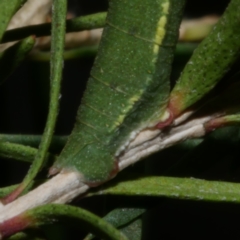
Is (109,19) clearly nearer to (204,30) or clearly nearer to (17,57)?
(17,57)

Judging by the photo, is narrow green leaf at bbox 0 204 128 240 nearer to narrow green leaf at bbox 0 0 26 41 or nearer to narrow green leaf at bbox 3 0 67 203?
narrow green leaf at bbox 3 0 67 203

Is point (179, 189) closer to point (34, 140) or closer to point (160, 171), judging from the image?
point (34, 140)

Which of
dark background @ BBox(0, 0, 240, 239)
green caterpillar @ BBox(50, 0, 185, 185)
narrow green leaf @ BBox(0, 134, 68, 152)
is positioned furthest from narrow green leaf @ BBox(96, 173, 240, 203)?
dark background @ BBox(0, 0, 240, 239)

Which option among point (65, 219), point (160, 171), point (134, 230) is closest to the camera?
point (65, 219)

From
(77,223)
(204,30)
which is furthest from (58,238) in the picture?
(77,223)

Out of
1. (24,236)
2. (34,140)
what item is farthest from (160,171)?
(24,236)

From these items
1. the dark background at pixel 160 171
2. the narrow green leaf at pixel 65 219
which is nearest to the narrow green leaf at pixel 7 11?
the narrow green leaf at pixel 65 219
